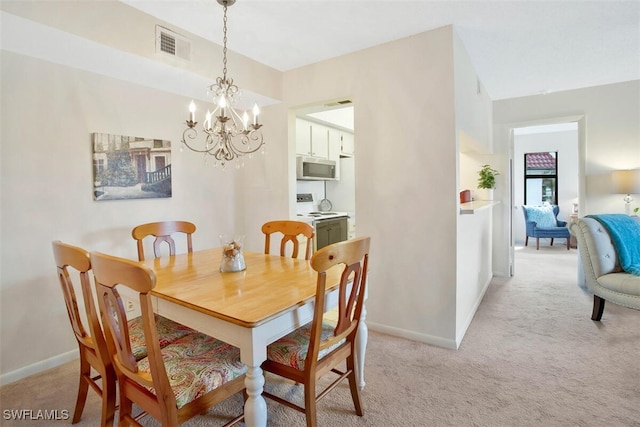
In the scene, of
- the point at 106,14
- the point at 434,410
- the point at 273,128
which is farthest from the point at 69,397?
the point at 273,128

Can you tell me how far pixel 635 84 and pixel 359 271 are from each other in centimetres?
428

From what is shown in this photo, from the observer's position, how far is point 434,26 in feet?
8.07

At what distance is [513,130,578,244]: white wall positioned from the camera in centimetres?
712

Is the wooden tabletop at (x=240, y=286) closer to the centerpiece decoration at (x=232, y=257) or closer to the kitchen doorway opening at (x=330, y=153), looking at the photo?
the centerpiece decoration at (x=232, y=257)

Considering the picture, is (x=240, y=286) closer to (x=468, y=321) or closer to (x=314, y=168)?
(x=468, y=321)

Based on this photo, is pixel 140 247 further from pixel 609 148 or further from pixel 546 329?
pixel 609 148

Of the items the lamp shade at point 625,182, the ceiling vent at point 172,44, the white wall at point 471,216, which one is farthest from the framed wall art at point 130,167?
the lamp shade at point 625,182

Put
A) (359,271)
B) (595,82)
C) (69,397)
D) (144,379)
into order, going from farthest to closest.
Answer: (595,82)
(69,397)
(359,271)
(144,379)

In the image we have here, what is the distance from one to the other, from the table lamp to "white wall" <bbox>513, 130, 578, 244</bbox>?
3.50 meters

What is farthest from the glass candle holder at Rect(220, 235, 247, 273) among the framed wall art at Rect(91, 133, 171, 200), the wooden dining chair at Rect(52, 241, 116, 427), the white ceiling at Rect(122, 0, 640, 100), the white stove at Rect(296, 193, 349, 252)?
the white stove at Rect(296, 193, 349, 252)

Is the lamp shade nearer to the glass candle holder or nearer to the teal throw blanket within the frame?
the teal throw blanket

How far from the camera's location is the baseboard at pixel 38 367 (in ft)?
6.90

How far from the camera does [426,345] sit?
8.41 ft

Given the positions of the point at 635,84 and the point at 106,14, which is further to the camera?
the point at 635,84
